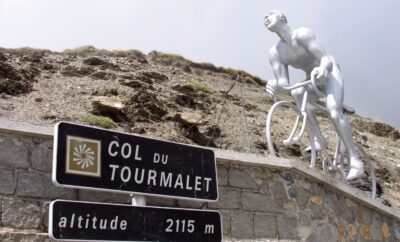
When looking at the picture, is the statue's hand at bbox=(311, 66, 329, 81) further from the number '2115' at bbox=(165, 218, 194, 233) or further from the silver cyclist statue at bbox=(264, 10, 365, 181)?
the number '2115' at bbox=(165, 218, 194, 233)

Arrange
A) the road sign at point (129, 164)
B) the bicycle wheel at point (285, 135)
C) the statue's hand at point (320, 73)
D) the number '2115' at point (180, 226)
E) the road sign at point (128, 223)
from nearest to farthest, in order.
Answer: the road sign at point (128, 223) → the road sign at point (129, 164) → the number '2115' at point (180, 226) → the statue's hand at point (320, 73) → the bicycle wheel at point (285, 135)

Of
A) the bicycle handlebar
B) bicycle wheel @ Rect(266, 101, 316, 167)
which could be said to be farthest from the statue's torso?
bicycle wheel @ Rect(266, 101, 316, 167)

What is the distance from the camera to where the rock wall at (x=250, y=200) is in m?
4.53

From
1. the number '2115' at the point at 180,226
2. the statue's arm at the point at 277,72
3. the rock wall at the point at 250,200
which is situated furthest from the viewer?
the statue's arm at the point at 277,72

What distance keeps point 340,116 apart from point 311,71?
26.3 inches

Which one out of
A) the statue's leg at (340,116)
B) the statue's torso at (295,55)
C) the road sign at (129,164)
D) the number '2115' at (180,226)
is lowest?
the number '2115' at (180,226)

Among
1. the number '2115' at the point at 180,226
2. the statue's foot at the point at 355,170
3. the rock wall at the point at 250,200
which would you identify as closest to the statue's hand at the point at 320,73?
the statue's foot at the point at 355,170

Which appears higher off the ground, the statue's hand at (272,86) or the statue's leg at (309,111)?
the statue's hand at (272,86)

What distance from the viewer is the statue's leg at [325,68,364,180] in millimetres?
7430

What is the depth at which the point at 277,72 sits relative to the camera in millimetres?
7609

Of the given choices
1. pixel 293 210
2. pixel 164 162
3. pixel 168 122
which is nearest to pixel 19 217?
pixel 164 162

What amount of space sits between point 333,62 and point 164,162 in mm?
3549

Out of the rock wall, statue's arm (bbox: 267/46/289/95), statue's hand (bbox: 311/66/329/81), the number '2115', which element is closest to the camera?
the rock wall

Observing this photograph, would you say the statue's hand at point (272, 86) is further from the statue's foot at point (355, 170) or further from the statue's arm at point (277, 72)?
the statue's foot at point (355, 170)
